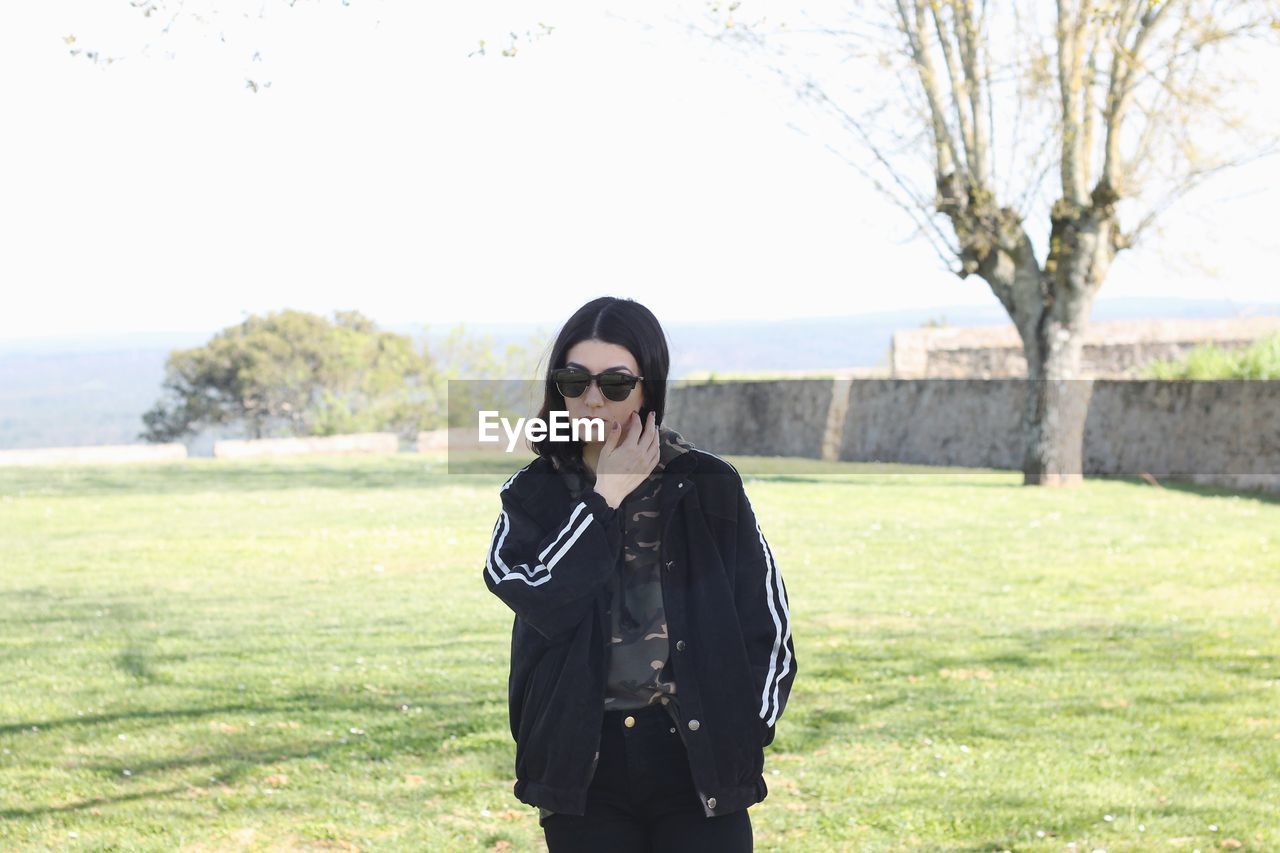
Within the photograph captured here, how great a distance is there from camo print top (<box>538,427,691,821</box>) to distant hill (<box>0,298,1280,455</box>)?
19.8 metres

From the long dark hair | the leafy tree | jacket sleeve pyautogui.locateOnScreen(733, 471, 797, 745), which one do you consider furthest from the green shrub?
the leafy tree

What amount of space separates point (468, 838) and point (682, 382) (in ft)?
99.1

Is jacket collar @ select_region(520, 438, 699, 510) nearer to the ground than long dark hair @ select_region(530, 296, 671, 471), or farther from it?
nearer to the ground

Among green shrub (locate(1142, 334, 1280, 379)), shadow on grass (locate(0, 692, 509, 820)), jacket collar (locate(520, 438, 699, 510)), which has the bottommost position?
shadow on grass (locate(0, 692, 509, 820))

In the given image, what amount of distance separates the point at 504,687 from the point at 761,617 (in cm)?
536

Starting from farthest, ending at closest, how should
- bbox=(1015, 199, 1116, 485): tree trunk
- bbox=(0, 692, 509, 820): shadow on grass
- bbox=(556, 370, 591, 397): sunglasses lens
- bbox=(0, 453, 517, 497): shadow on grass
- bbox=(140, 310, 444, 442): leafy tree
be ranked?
1. bbox=(140, 310, 444, 442): leafy tree
2. bbox=(0, 453, 517, 497): shadow on grass
3. bbox=(1015, 199, 1116, 485): tree trunk
4. bbox=(0, 692, 509, 820): shadow on grass
5. bbox=(556, 370, 591, 397): sunglasses lens

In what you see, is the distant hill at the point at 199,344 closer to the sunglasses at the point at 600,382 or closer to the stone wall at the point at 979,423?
the stone wall at the point at 979,423

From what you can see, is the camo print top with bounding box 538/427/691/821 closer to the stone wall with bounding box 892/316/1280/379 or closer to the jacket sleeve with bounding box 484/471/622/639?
the jacket sleeve with bounding box 484/471/622/639

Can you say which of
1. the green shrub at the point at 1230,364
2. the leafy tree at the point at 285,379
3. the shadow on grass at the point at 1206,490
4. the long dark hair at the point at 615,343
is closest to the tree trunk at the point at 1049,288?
the shadow on grass at the point at 1206,490

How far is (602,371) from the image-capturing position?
2.85m

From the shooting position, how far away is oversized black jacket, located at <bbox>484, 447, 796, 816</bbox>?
2.76 m

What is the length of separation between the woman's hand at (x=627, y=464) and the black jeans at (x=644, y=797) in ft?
1.46

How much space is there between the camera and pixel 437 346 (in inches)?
2234

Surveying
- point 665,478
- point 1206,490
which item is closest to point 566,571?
point 665,478
